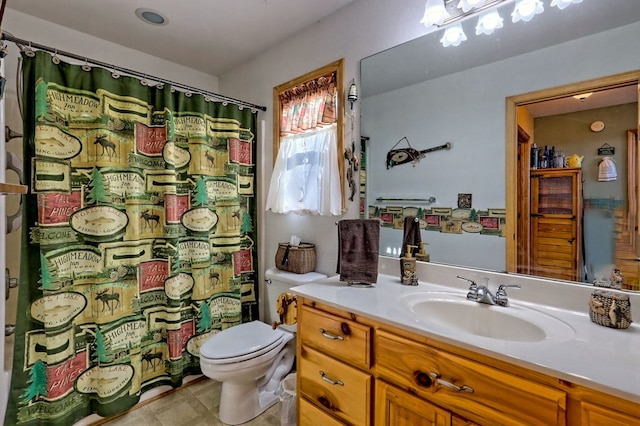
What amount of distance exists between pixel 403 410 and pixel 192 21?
2.45 metres

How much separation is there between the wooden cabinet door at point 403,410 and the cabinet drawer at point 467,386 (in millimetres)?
27

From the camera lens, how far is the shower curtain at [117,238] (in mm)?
1502

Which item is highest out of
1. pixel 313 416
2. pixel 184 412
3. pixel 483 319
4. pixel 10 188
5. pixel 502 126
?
pixel 502 126

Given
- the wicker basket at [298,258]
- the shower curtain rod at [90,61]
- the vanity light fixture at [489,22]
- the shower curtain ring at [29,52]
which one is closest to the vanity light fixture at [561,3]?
the vanity light fixture at [489,22]

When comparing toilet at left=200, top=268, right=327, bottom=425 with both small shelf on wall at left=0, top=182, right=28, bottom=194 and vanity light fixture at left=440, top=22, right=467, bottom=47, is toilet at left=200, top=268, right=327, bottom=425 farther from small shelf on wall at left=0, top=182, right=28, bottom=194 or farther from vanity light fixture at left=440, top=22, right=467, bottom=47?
vanity light fixture at left=440, top=22, right=467, bottom=47

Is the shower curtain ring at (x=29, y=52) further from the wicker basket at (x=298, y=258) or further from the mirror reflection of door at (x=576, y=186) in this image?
the mirror reflection of door at (x=576, y=186)

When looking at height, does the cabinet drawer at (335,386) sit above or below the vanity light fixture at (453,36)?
below

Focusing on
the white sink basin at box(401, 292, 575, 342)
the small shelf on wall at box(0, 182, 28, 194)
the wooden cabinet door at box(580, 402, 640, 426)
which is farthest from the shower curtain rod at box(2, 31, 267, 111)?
the wooden cabinet door at box(580, 402, 640, 426)

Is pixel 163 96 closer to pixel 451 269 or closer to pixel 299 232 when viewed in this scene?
pixel 299 232

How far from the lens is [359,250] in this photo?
1.52 metres

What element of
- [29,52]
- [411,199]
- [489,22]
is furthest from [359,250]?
[29,52]

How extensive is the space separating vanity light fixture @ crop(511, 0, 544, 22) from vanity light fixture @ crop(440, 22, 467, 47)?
21cm

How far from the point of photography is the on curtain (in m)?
1.85

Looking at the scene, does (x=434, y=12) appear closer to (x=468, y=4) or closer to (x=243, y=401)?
(x=468, y=4)
